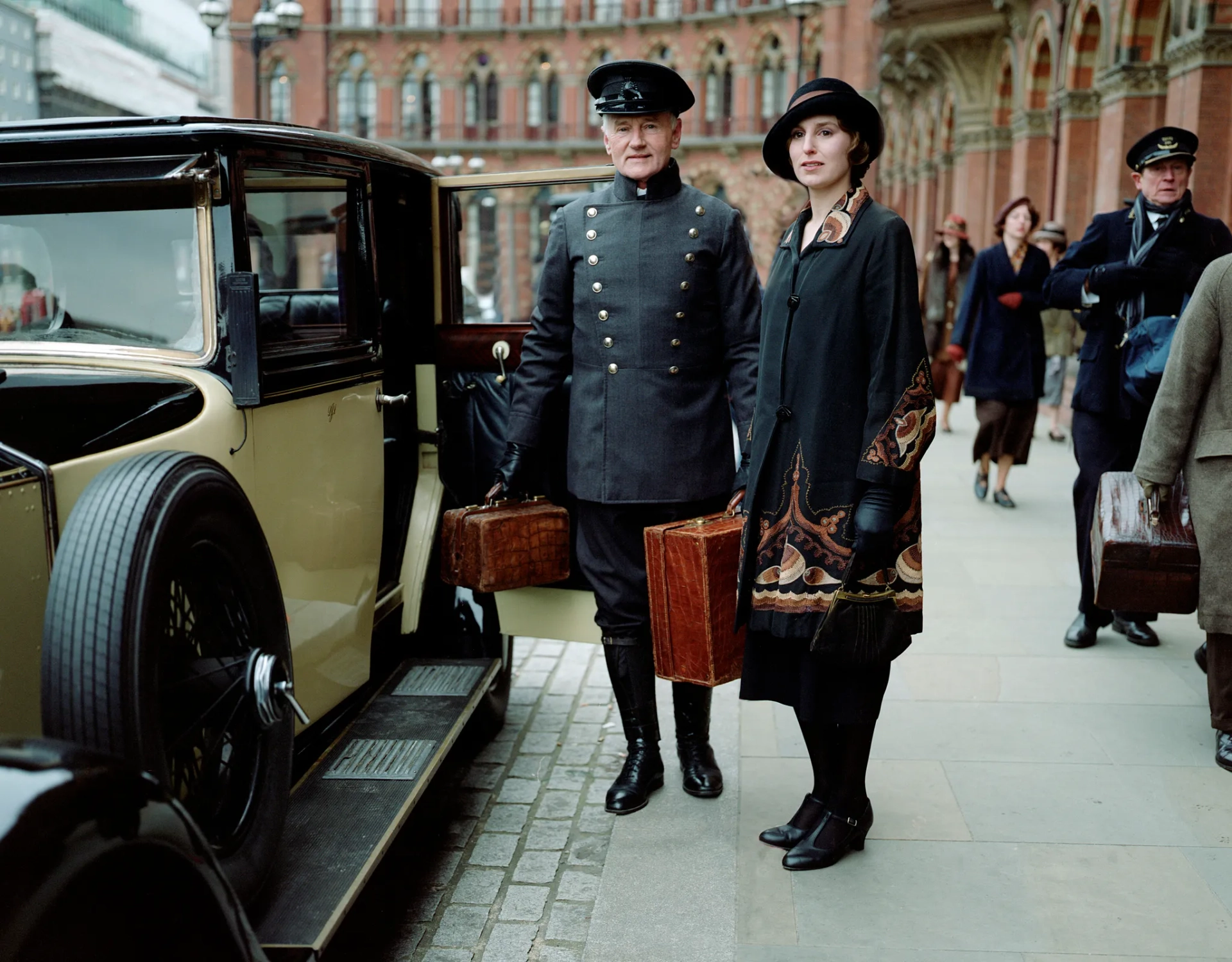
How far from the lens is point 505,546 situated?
4.17 metres

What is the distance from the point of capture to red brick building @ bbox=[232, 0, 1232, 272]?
1409cm

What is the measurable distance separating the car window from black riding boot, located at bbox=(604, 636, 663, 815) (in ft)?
4.48

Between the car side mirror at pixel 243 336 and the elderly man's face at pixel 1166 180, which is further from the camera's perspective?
the elderly man's face at pixel 1166 180

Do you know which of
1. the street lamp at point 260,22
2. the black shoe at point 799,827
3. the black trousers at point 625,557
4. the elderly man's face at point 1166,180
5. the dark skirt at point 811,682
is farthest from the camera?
the street lamp at point 260,22

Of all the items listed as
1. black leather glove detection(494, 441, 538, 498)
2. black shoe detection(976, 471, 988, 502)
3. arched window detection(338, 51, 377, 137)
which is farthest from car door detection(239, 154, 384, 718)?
arched window detection(338, 51, 377, 137)

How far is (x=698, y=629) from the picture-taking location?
3723 mm

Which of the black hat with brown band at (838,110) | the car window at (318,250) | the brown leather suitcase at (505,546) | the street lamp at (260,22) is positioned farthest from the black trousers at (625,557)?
the street lamp at (260,22)

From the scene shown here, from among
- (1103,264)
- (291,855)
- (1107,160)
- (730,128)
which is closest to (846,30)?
(730,128)

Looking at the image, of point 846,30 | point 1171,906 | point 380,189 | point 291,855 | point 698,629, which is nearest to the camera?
point 291,855

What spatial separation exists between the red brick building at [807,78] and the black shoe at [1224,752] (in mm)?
9461

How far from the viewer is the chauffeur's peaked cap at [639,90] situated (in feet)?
12.5

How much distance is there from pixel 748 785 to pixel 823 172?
6.86 feet

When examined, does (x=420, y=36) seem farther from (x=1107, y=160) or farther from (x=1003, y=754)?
(x=1003, y=754)

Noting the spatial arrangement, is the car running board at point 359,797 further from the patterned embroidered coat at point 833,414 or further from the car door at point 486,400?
the patterned embroidered coat at point 833,414
